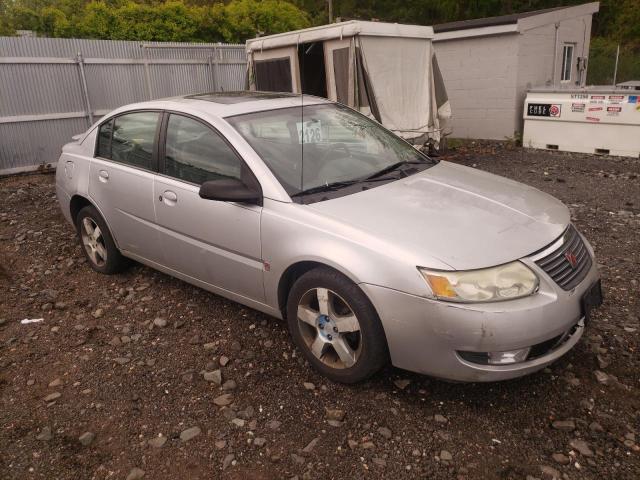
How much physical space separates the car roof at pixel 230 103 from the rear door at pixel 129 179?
15cm

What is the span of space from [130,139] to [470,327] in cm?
303

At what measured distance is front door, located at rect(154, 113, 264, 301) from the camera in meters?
3.27

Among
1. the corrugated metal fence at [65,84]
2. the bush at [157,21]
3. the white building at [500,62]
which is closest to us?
the corrugated metal fence at [65,84]

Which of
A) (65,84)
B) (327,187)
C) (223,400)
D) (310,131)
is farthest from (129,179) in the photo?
(65,84)

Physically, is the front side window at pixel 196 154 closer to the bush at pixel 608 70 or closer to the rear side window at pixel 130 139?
the rear side window at pixel 130 139

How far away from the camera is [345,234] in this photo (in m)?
2.81

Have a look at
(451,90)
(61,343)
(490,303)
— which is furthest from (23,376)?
(451,90)

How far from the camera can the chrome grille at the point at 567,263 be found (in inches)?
107

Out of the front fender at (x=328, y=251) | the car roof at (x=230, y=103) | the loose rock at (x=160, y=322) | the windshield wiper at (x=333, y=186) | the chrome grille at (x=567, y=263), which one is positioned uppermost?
the car roof at (x=230, y=103)

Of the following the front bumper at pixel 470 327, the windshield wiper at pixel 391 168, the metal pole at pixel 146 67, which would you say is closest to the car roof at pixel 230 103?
the windshield wiper at pixel 391 168

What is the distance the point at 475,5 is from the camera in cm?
2773

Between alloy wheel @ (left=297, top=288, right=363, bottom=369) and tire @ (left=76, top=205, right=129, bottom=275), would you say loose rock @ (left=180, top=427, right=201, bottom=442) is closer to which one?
alloy wheel @ (left=297, top=288, right=363, bottom=369)

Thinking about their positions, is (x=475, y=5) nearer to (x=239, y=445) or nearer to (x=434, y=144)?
(x=434, y=144)

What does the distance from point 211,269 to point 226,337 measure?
0.49m
